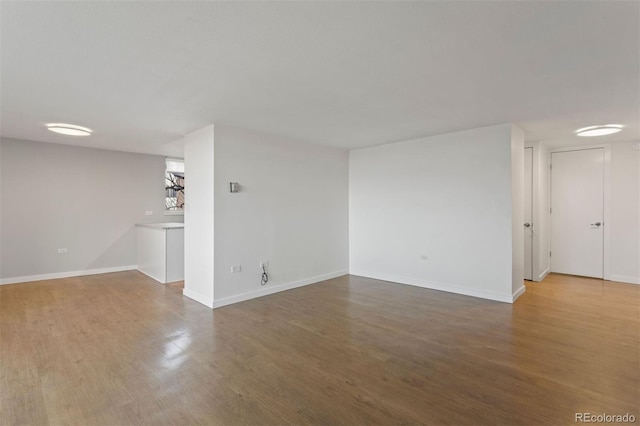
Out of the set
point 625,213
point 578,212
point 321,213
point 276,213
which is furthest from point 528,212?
point 276,213

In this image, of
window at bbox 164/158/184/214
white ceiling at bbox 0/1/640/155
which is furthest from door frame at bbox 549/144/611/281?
window at bbox 164/158/184/214

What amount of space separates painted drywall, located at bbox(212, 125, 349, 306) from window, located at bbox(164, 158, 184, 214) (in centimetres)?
372

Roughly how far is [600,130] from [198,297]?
6427mm

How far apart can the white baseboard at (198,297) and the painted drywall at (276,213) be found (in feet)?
0.40

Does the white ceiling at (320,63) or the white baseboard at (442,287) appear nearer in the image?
the white ceiling at (320,63)

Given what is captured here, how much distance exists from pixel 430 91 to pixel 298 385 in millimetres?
2908

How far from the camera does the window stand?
7482 mm

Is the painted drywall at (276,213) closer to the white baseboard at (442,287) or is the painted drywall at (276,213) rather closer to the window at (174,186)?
the white baseboard at (442,287)

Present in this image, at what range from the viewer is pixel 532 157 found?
555 cm

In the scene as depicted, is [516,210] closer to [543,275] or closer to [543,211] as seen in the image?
[543,211]

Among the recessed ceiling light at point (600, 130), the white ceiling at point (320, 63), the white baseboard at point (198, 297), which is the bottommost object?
the white baseboard at point (198, 297)

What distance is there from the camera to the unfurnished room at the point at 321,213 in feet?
6.60

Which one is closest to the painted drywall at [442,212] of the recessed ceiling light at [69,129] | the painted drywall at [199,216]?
the painted drywall at [199,216]

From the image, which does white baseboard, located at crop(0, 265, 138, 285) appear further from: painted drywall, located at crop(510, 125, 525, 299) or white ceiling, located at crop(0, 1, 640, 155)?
painted drywall, located at crop(510, 125, 525, 299)
